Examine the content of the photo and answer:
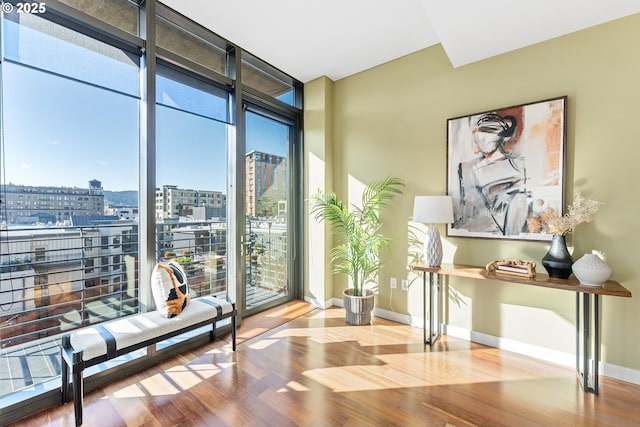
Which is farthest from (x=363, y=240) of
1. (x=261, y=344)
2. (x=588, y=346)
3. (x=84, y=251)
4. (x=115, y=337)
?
(x=84, y=251)

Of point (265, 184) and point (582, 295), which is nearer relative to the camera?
point (582, 295)

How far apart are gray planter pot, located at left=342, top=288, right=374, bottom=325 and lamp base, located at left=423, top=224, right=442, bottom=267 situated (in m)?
0.80

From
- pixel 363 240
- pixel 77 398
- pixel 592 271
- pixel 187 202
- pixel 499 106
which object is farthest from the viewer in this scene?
pixel 363 240

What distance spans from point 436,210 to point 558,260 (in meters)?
0.95

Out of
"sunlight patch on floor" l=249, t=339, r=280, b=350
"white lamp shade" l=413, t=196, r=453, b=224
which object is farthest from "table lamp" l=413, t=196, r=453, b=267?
"sunlight patch on floor" l=249, t=339, r=280, b=350

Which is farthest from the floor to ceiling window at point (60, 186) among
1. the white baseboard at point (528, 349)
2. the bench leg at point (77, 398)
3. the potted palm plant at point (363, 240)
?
the white baseboard at point (528, 349)

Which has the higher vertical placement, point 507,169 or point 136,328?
point 507,169

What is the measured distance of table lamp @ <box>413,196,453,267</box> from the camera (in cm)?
263

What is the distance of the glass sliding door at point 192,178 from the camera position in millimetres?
2553

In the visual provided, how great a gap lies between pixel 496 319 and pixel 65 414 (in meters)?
3.32

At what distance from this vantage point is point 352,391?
2.04 metres

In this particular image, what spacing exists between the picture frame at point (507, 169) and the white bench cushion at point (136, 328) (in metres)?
2.42

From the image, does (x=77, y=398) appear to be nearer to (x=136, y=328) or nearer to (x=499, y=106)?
(x=136, y=328)

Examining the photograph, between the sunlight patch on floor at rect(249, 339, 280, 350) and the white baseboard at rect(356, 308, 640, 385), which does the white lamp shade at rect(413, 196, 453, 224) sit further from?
the sunlight patch on floor at rect(249, 339, 280, 350)
